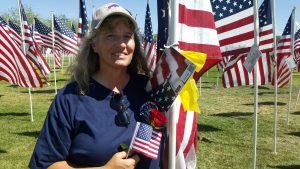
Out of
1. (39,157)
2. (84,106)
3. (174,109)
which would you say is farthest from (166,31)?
(39,157)

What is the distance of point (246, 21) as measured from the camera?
18.0ft

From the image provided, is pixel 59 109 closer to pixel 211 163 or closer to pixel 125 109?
pixel 125 109

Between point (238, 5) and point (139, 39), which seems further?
point (238, 5)

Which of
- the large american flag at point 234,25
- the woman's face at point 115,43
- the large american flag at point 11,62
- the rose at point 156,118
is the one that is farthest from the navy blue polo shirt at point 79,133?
the large american flag at point 11,62

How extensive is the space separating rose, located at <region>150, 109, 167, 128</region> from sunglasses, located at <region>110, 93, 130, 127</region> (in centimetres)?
16

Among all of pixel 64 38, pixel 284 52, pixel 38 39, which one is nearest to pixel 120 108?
pixel 284 52

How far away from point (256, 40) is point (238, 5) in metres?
→ 0.53

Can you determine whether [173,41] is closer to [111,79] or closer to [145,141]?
[111,79]

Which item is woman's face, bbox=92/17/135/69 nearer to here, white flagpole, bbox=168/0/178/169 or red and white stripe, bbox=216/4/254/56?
white flagpole, bbox=168/0/178/169

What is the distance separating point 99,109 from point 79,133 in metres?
0.19

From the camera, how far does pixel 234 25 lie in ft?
17.2

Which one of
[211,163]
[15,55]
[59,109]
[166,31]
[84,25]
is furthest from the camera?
[84,25]

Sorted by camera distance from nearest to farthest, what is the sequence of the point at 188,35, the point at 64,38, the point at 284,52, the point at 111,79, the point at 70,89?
the point at 70,89 < the point at 111,79 < the point at 188,35 < the point at 284,52 < the point at 64,38

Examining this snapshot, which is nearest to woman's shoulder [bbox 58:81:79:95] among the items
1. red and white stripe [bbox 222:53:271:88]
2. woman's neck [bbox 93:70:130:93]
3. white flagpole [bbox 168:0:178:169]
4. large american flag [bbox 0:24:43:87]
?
woman's neck [bbox 93:70:130:93]
